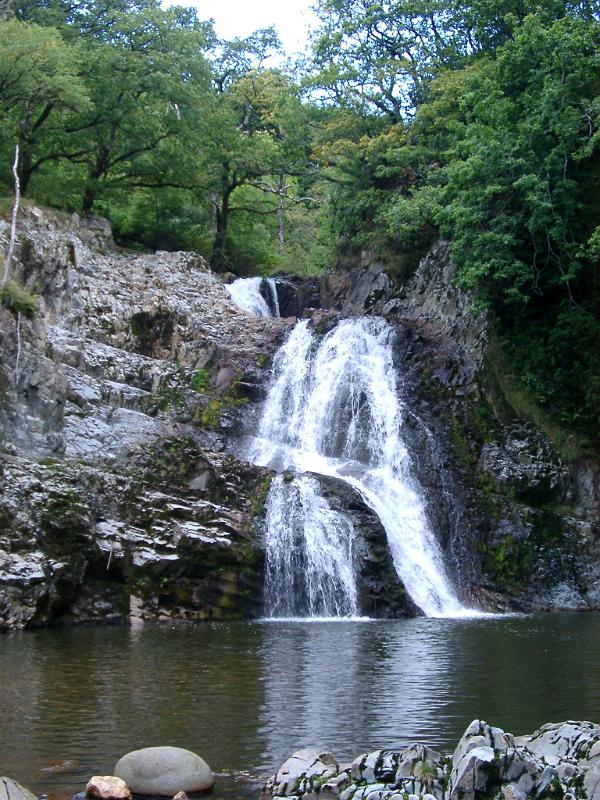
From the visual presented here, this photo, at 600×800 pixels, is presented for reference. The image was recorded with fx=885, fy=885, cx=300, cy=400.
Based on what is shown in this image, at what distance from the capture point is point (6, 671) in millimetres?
12508

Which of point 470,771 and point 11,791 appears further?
point 470,771

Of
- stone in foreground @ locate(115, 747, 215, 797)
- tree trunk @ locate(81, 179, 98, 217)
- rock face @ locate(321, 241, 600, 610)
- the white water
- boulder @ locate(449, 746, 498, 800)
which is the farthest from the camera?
tree trunk @ locate(81, 179, 98, 217)

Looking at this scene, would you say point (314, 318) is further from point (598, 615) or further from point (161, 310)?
point (598, 615)

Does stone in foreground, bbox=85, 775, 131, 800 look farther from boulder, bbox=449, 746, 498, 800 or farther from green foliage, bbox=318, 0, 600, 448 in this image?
green foliage, bbox=318, 0, 600, 448

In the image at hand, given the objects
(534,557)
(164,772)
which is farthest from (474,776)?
(534,557)

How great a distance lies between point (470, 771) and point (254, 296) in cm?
2840

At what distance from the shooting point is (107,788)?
23.7ft

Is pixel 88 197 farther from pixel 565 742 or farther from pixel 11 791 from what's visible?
pixel 565 742

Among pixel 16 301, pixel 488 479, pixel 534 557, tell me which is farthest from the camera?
pixel 488 479

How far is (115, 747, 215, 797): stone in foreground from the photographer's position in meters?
7.46

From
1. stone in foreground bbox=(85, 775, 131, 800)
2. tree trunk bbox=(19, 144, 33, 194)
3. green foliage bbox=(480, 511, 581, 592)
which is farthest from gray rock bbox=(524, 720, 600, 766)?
tree trunk bbox=(19, 144, 33, 194)

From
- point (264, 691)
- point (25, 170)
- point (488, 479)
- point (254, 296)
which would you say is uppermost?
point (25, 170)

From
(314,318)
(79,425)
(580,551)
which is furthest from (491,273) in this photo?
(79,425)

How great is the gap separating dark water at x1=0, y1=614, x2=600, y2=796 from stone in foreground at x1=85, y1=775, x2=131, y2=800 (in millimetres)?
267
